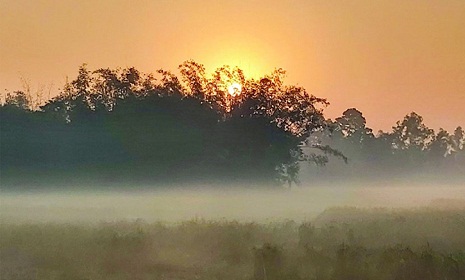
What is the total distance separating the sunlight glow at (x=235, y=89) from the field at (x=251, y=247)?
0.61 m

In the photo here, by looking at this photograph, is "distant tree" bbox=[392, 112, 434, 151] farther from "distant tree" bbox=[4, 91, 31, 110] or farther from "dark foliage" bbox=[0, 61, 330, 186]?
"distant tree" bbox=[4, 91, 31, 110]

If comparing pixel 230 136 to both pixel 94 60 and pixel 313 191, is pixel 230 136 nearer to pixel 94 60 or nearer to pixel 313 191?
pixel 313 191

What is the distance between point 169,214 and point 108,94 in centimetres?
63

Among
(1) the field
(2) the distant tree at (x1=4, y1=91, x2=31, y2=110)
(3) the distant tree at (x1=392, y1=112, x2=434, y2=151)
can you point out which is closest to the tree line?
(2) the distant tree at (x1=4, y1=91, x2=31, y2=110)

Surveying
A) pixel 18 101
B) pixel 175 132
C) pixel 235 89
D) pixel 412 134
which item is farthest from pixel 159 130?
pixel 412 134

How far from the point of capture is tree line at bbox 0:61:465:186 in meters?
2.86

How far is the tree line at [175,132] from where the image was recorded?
A: 2.86 meters

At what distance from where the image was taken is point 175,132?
117 inches

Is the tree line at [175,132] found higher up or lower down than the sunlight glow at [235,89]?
lower down

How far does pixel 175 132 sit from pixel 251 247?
2.17ft

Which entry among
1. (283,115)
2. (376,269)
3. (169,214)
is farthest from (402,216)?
(169,214)

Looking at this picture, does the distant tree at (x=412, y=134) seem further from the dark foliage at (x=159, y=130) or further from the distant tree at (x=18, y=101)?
the distant tree at (x=18, y=101)

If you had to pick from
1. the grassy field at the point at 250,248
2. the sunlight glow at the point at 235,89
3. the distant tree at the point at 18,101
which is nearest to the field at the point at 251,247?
the grassy field at the point at 250,248

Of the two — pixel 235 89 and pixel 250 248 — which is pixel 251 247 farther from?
pixel 235 89
